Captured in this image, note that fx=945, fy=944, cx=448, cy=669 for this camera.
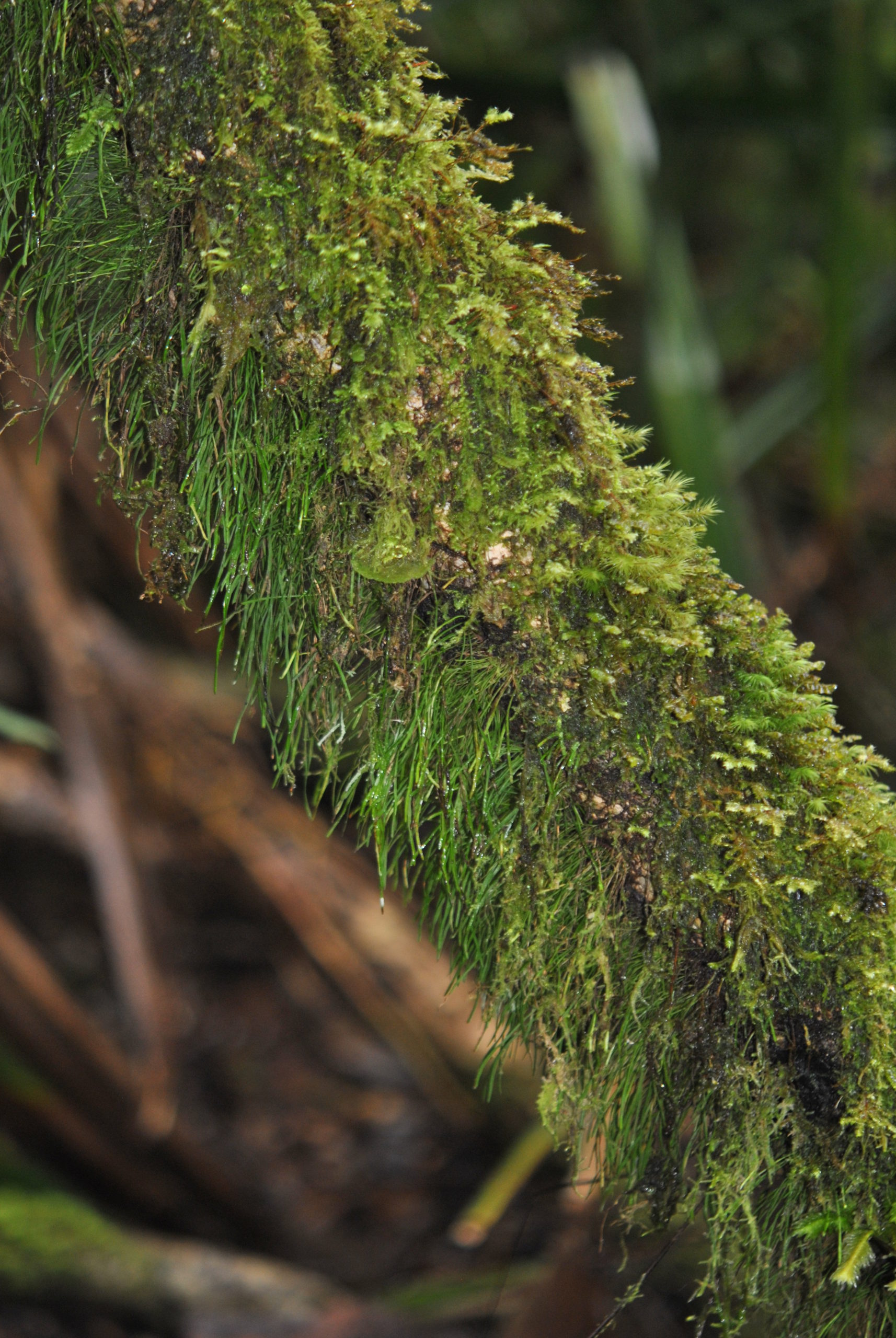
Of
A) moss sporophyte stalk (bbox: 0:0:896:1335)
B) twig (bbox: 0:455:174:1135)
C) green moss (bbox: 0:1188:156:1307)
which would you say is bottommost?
green moss (bbox: 0:1188:156:1307)

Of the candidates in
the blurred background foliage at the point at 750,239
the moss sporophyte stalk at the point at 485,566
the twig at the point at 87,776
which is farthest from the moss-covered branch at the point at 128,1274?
the blurred background foliage at the point at 750,239

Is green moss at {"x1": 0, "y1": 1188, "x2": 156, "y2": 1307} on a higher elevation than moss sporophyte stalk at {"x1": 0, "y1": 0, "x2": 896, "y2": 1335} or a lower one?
lower

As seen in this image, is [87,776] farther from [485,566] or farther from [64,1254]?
[485,566]

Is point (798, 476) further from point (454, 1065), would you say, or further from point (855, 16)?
point (454, 1065)

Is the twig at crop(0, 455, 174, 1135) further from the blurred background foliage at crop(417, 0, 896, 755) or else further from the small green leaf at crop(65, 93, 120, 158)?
the small green leaf at crop(65, 93, 120, 158)

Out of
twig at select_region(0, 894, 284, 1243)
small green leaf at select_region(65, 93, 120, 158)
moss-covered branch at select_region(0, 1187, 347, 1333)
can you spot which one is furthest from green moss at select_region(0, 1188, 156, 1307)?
small green leaf at select_region(65, 93, 120, 158)

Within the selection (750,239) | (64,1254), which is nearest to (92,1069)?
(64,1254)
